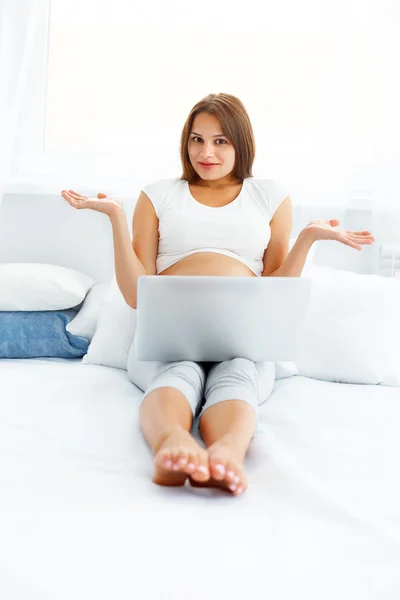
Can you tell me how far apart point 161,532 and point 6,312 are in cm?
123

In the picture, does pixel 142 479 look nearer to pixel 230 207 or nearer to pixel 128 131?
pixel 230 207

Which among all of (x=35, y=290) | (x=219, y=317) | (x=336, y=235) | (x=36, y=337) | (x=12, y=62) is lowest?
(x=36, y=337)

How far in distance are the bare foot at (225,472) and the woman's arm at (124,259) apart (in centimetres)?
61

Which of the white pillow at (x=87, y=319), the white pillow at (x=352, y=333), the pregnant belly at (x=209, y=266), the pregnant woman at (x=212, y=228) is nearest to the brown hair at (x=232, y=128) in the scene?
the pregnant woman at (x=212, y=228)

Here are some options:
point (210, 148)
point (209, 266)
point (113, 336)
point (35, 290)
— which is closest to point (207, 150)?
point (210, 148)

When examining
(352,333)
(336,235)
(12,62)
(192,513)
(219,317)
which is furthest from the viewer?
(12,62)

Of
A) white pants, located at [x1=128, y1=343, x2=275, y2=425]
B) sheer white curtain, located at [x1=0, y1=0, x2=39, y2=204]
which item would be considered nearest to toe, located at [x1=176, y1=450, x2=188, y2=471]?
white pants, located at [x1=128, y1=343, x2=275, y2=425]

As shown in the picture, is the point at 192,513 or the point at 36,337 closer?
the point at 192,513

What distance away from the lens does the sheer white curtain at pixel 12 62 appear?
213 centimetres

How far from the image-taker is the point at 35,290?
1.84 metres

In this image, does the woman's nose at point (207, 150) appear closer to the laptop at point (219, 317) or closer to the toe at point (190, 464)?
the laptop at point (219, 317)

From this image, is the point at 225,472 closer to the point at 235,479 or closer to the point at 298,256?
the point at 235,479

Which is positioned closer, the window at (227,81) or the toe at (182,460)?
the toe at (182,460)

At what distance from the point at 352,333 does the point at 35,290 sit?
896 mm
